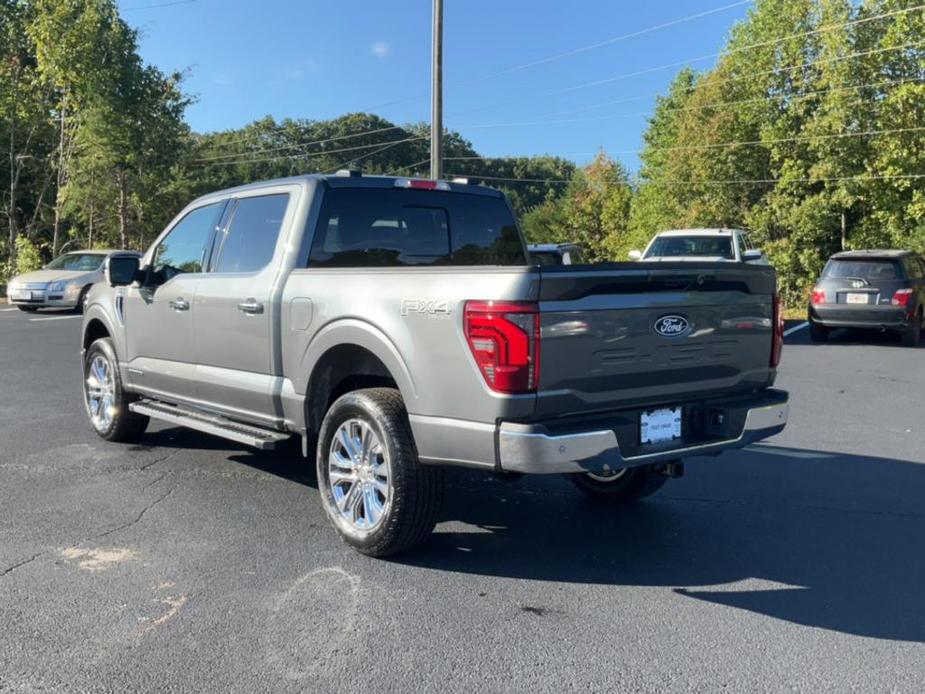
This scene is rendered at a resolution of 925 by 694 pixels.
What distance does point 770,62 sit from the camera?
3397cm

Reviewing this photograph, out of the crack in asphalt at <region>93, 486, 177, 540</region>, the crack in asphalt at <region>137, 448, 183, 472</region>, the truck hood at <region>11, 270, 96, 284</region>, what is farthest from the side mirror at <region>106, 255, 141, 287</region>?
the truck hood at <region>11, 270, 96, 284</region>

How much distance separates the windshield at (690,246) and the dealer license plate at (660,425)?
1209 centimetres

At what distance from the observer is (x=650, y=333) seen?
391cm

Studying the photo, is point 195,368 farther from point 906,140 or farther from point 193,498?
point 906,140

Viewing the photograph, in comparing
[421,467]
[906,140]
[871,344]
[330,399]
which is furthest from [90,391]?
[906,140]

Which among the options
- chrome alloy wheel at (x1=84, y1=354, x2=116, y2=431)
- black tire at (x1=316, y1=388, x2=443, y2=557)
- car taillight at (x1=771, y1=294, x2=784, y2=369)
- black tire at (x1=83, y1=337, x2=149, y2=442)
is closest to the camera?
black tire at (x1=316, y1=388, x2=443, y2=557)

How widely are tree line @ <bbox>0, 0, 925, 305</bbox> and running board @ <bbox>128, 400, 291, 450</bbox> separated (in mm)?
24158

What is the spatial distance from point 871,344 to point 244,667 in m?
13.6

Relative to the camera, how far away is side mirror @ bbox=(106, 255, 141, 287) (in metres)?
5.98

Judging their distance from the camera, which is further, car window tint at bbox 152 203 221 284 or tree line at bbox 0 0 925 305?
tree line at bbox 0 0 925 305

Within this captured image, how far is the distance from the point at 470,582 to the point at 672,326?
1.55 metres

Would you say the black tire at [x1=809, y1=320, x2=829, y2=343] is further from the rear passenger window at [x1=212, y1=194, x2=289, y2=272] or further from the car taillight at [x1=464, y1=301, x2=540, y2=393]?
the car taillight at [x1=464, y1=301, x2=540, y2=393]

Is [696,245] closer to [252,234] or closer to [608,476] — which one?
[608,476]

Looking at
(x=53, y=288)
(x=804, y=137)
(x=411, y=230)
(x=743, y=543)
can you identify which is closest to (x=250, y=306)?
(x=411, y=230)
